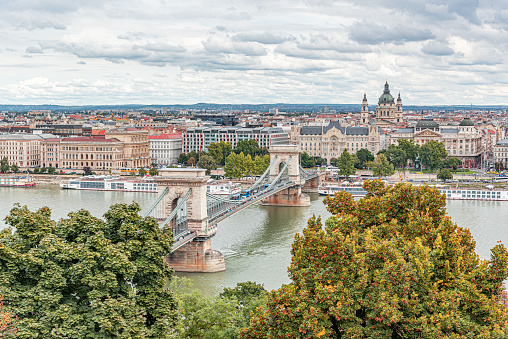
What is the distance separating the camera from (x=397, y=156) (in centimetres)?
7475

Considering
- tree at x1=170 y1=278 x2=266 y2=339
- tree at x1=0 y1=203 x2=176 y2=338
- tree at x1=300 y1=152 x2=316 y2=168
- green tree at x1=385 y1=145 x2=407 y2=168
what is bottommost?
tree at x1=300 y1=152 x2=316 y2=168

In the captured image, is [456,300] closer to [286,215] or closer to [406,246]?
[406,246]

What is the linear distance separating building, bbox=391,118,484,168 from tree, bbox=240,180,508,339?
73523mm

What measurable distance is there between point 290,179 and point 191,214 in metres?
24.2

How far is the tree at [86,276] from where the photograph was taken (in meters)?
12.1

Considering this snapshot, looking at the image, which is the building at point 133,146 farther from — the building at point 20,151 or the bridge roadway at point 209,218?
the bridge roadway at point 209,218

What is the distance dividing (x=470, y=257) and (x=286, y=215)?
102ft

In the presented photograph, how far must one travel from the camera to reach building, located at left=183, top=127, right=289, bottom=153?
279 feet

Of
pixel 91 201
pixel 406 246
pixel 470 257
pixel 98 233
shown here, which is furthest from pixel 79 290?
pixel 91 201

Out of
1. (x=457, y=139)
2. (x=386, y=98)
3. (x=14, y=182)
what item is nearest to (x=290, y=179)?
(x=14, y=182)

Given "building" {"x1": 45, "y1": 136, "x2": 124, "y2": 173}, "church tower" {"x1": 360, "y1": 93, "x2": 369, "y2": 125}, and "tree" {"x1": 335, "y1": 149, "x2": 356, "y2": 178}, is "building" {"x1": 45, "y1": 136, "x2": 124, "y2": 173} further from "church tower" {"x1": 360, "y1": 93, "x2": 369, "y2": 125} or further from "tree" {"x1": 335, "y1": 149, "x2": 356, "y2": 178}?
"church tower" {"x1": 360, "y1": 93, "x2": 369, "y2": 125}

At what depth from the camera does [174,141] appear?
83.2 metres

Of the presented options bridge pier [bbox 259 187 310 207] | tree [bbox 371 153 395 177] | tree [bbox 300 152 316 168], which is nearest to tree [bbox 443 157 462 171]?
tree [bbox 371 153 395 177]

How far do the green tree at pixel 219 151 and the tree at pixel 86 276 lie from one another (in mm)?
58941
